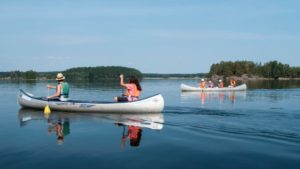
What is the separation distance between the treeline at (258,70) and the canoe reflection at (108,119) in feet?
568

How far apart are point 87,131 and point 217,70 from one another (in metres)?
186

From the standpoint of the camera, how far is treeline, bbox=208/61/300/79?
19088 cm

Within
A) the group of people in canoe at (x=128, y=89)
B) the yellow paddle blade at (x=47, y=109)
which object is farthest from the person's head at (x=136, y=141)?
the yellow paddle blade at (x=47, y=109)

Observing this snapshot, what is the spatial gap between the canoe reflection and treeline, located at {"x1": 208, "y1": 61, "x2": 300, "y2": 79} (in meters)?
173

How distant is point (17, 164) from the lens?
10.4m

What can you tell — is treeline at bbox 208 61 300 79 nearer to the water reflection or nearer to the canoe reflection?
the water reflection

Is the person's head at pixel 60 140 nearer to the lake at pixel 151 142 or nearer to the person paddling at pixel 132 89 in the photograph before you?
the lake at pixel 151 142

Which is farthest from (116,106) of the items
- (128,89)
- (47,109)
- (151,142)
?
(151,142)

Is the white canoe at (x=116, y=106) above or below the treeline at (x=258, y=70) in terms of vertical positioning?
below

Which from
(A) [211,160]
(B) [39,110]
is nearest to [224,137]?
(A) [211,160]

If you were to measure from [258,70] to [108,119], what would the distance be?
608 feet

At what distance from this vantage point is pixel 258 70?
196m

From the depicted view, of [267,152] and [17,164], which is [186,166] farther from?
[17,164]

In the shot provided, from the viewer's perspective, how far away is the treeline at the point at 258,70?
19088 cm
